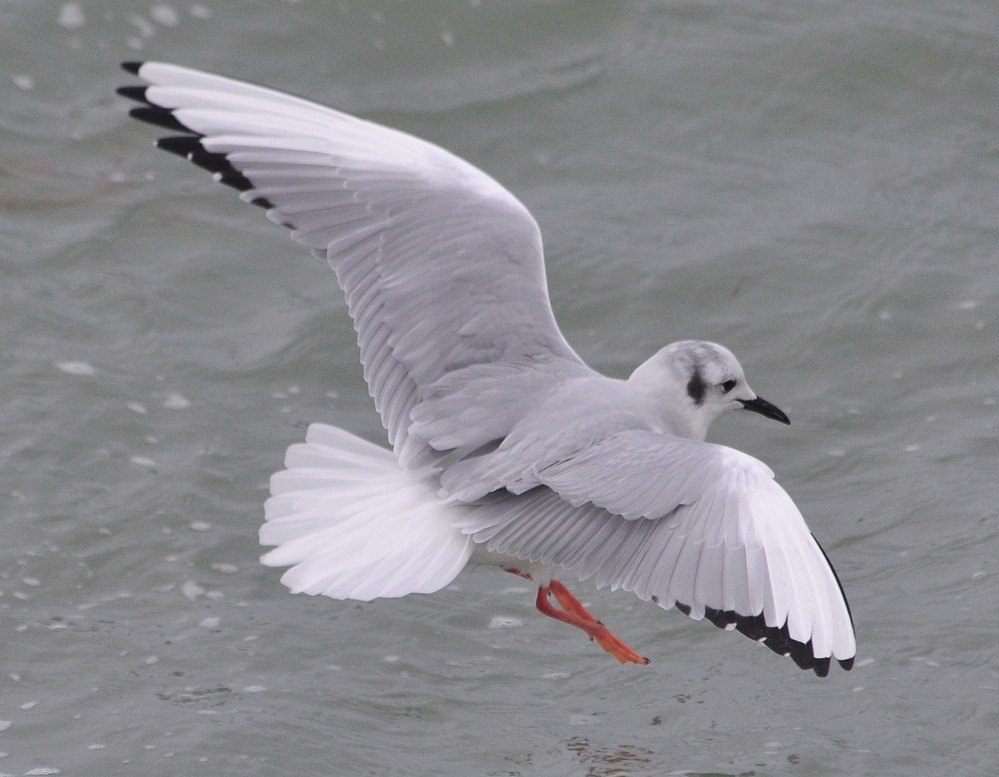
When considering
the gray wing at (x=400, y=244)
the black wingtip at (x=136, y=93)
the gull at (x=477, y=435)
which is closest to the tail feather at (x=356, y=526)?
the gull at (x=477, y=435)

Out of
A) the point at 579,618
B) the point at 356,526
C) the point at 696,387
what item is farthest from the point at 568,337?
the point at 356,526

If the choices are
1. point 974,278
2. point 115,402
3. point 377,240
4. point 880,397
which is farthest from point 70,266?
point 974,278

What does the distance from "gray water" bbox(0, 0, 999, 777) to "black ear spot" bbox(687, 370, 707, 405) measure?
0.84 meters

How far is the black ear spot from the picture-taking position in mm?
4551

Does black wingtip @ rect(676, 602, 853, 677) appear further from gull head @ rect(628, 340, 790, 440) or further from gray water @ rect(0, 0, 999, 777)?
gull head @ rect(628, 340, 790, 440)

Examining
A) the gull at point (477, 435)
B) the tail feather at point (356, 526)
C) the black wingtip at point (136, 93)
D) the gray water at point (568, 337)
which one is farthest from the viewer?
the black wingtip at point (136, 93)

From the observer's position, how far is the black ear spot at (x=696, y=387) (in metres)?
4.55

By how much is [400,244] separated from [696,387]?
96 cm

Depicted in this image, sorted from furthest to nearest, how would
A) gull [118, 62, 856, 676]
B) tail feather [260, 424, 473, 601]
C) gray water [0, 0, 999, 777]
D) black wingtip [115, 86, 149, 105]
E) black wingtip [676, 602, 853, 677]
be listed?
black wingtip [115, 86, 149, 105], gray water [0, 0, 999, 777], tail feather [260, 424, 473, 601], gull [118, 62, 856, 676], black wingtip [676, 602, 853, 677]

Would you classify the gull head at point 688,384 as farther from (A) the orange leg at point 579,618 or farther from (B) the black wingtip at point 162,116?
(B) the black wingtip at point 162,116

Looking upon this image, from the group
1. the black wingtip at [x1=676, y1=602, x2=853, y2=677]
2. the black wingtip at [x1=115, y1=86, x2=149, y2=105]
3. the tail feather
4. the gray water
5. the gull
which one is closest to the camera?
the black wingtip at [x1=676, y1=602, x2=853, y2=677]

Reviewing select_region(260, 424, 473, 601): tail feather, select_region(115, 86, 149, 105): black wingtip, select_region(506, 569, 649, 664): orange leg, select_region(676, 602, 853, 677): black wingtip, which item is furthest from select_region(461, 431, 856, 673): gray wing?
select_region(115, 86, 149, 105): black wingtip

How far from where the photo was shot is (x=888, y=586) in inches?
200

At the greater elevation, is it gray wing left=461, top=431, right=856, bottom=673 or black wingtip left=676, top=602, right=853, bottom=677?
gray wing left=461, top=431, right=856, bottom=673
